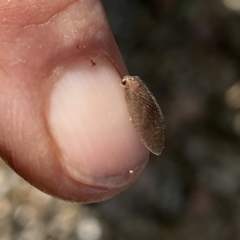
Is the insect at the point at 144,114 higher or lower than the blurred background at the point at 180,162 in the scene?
higher

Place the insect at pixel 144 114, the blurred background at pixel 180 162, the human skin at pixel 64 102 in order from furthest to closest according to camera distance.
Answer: the blurred background at pixel 180 162
the insect at pixel 144 114
the human skin at pixel 64 102

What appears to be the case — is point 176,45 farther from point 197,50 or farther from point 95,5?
point 95,5

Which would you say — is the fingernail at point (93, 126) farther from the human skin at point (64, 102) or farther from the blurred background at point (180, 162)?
the blurred background at point (180, 162)

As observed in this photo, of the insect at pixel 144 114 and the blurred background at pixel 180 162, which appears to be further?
the blurred background at pixel 180 162

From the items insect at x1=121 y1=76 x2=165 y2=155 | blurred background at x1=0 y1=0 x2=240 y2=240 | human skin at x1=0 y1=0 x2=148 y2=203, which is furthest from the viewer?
blurred background at x1=0 y1=0 x2=240 y2=240

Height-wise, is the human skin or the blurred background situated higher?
the human skin

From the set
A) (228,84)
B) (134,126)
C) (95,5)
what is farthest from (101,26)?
(228,84)

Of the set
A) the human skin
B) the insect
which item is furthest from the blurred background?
the human skin

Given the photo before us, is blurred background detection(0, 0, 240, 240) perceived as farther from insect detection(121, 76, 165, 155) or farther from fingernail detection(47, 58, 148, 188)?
fingernail detection(47, 58, 148, 188)

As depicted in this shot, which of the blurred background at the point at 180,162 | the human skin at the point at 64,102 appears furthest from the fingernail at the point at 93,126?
the blurred background at the point at 180,162
